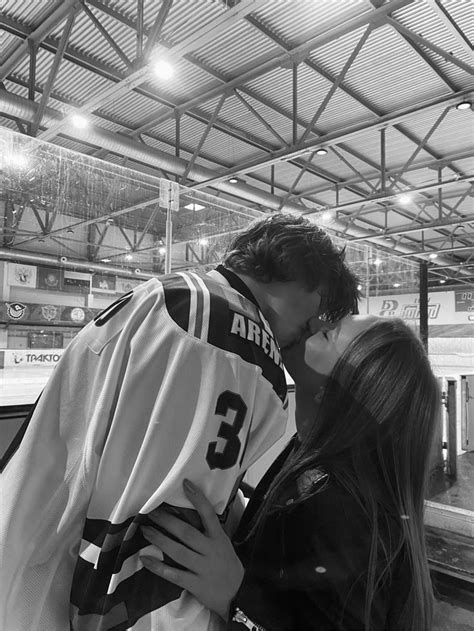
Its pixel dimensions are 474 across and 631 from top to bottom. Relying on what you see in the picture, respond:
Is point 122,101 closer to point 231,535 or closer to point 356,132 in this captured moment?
point 356,132

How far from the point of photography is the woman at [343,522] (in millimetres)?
733

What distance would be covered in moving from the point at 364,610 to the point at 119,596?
371 millimetres

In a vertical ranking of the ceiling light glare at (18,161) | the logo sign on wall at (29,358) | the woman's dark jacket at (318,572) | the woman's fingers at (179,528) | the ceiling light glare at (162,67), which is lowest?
the woman's dark jacket at (318,572)

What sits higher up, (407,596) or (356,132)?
(356,132)

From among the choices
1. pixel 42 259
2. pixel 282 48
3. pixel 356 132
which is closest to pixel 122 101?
pixel 282 48

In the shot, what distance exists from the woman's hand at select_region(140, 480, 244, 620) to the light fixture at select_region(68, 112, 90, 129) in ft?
16.5

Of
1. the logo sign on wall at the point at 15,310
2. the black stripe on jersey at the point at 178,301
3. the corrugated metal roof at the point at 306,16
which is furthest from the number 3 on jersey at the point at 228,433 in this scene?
the corrugated metal roof at the point at 306,16

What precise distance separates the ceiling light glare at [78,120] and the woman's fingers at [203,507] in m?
5.04

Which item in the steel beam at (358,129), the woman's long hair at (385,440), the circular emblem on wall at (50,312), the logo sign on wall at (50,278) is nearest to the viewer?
the woman's long hair at (385,440)

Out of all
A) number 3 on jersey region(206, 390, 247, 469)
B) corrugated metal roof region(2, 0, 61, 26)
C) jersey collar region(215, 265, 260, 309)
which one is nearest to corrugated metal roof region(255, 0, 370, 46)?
corrugated metal roof region(2, 0, 61, 26)

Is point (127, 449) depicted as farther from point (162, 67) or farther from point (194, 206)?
point (162, 67)

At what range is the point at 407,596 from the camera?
81 centimetres

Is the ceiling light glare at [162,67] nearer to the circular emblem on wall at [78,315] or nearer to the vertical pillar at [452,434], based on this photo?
the circular emblem on wall at [78,315]

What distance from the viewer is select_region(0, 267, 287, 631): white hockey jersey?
673mm
